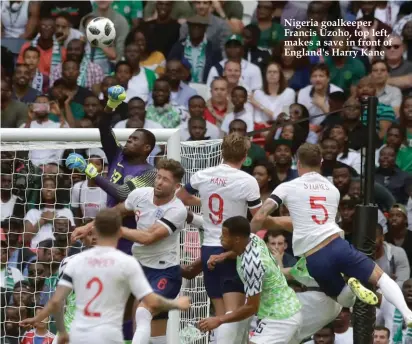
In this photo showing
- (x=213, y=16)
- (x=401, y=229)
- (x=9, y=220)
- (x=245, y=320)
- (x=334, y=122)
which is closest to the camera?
(x=245, y=320)

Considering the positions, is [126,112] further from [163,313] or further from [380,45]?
[163,313]

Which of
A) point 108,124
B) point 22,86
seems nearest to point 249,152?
point 22,86

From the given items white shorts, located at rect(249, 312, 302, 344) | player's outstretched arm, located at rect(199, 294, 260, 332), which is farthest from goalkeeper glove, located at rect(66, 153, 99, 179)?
white shorts, located at rect(249, 312, 302, 344)

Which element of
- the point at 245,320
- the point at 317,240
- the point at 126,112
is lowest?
the point at 245,320

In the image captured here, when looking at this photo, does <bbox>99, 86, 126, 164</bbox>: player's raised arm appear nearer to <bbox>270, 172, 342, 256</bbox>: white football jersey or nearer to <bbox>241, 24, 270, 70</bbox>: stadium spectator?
<bbox>270, 172, 342, 256</bbox>: white football jersey

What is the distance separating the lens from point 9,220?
13000 millimetres

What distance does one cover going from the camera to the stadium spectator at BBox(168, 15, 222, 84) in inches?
643

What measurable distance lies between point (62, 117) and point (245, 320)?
5.76m

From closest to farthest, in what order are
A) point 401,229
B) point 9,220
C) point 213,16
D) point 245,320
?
1. point 245,320
2. point 9,220
3. point 401,229
4. point 213,16

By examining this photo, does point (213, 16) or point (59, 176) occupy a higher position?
point (213, 16)

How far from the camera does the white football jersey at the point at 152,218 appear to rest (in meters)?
10.8

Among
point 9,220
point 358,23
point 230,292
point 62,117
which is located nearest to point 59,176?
point 9,220

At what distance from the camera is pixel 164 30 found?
16.5 m

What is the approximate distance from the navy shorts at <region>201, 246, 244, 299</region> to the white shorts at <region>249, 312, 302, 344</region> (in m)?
0.43
